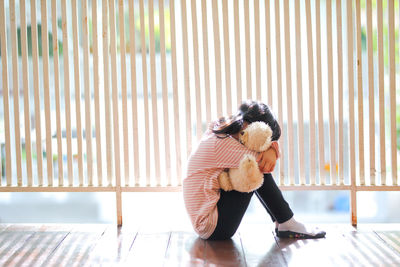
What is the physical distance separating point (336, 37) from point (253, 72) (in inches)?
18.3

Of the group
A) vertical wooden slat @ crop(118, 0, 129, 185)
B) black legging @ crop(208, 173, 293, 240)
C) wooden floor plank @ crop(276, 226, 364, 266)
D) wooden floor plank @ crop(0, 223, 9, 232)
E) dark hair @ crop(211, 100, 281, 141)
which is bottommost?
wooden floor plank @ crop(276, 226, 364, 266)

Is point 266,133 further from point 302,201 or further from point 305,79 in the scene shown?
point 302,201

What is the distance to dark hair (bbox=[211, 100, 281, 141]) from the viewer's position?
223 centimetres

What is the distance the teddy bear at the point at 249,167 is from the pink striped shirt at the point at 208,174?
0.09 ft

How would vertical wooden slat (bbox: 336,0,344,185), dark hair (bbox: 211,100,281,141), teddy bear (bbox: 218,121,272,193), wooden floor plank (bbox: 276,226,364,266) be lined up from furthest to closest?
vertical wooden slat (bbox: 336,0,344,185), dark hair (bbox: 211,100,281,141), teddy bear (bbox: 218,121,272,193), wooden floor plank (bbox: 276,226,364,266)

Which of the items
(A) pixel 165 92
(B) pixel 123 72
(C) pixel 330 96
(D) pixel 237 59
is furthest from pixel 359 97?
(B) pixel 123 72

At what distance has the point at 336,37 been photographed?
2.58m

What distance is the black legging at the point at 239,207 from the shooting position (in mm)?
2193

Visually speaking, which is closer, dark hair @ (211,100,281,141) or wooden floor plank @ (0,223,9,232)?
dark hair @ (211,100,281,141)

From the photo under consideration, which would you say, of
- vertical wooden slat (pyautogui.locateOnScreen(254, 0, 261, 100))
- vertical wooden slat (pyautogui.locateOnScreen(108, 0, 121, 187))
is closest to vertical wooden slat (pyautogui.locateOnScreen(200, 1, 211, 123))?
vertical wooden slat (pyautogui.locateOnScreen(254, 0, 261, 100))

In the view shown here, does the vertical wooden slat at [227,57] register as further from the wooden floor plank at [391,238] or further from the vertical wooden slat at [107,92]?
the wooden floor plank at [391,238]

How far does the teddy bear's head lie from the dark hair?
0.07 meters

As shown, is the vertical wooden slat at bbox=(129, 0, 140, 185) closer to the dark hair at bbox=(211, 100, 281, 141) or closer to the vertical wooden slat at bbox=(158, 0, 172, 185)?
the vertical wooden slat at bbox=(158, 0, 172, 185)

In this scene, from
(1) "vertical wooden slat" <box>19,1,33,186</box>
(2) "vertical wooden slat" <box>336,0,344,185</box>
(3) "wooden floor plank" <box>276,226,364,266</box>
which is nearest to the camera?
(3) "wooden floor plank" <box>276,226,364,266</box>
